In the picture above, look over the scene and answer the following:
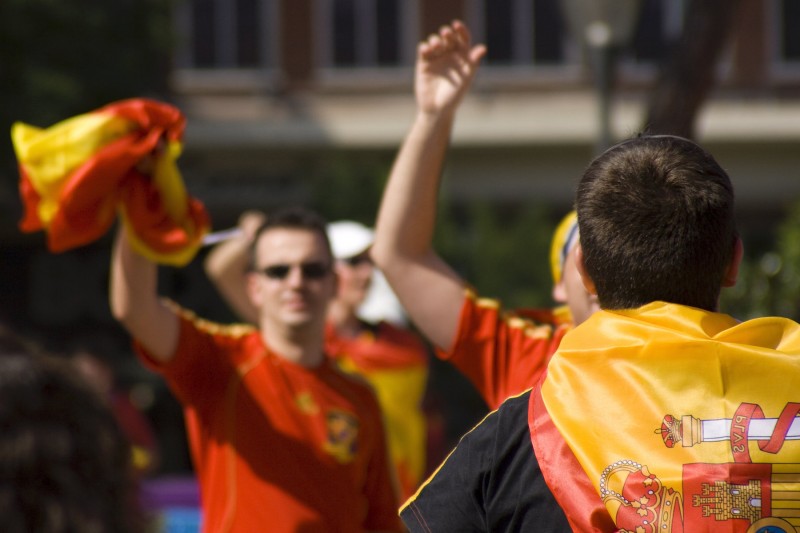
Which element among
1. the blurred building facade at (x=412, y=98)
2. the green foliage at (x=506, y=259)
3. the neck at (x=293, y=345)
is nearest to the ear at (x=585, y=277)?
the neck at (x=293, y=345)

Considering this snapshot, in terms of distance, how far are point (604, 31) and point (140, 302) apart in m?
4.27

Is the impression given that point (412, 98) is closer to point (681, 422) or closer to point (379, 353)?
point (379, 353)

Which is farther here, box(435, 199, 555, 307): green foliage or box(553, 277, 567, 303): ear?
box(435, 199, 555, 307): green foliage

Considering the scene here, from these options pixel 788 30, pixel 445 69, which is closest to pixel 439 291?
pixel 445 69

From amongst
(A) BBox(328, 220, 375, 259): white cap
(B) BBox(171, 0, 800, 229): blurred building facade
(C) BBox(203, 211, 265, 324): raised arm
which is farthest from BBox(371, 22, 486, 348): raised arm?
(B) BBox(171, 0, 800, 229): blurred building facade

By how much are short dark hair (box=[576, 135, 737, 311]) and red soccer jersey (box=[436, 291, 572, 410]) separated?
1.07 meters

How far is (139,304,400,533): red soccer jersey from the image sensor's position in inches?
158

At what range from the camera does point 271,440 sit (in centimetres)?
411

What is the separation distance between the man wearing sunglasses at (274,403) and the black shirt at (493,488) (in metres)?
1.72

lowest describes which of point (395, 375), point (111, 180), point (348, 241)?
point (395, 375)

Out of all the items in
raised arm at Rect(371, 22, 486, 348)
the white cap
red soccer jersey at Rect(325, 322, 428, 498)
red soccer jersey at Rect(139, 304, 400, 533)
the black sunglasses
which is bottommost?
red soccer jersey at Rect(325, 322, 428, 498)

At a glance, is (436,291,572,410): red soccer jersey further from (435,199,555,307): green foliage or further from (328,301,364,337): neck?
(435,199,555,307): green foliage

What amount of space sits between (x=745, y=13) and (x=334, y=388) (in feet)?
51.4

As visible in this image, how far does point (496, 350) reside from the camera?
338cm
